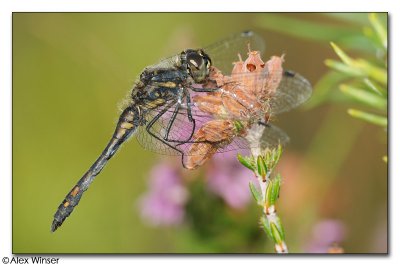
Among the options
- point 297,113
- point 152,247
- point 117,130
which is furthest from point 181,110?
point 297,113

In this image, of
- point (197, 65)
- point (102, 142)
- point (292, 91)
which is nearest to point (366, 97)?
point (292, 91)

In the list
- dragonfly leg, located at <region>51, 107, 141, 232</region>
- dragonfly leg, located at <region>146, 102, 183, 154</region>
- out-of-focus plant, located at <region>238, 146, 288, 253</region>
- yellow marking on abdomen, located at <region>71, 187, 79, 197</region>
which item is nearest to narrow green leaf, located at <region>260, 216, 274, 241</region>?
out-of-focus plant, located at <region>238, 146, 288, 253</region>

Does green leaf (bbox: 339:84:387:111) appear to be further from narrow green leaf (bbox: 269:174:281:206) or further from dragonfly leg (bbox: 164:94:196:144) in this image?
dragonfly leg (bbox: 164:94:196:144)

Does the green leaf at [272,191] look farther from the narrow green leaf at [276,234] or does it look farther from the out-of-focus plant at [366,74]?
the out-of-focus plant at [366,74]

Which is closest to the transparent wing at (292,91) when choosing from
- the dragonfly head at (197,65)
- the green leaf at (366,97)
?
the dragonfly head at (197,65)

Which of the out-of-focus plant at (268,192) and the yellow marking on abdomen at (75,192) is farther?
the yellow marking on abdomen at (75,192)

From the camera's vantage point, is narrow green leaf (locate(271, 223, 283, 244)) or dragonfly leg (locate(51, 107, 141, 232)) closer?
narrow green leaf (locate(271, 223, 283, 244))

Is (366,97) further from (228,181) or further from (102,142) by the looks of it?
(102,142)
